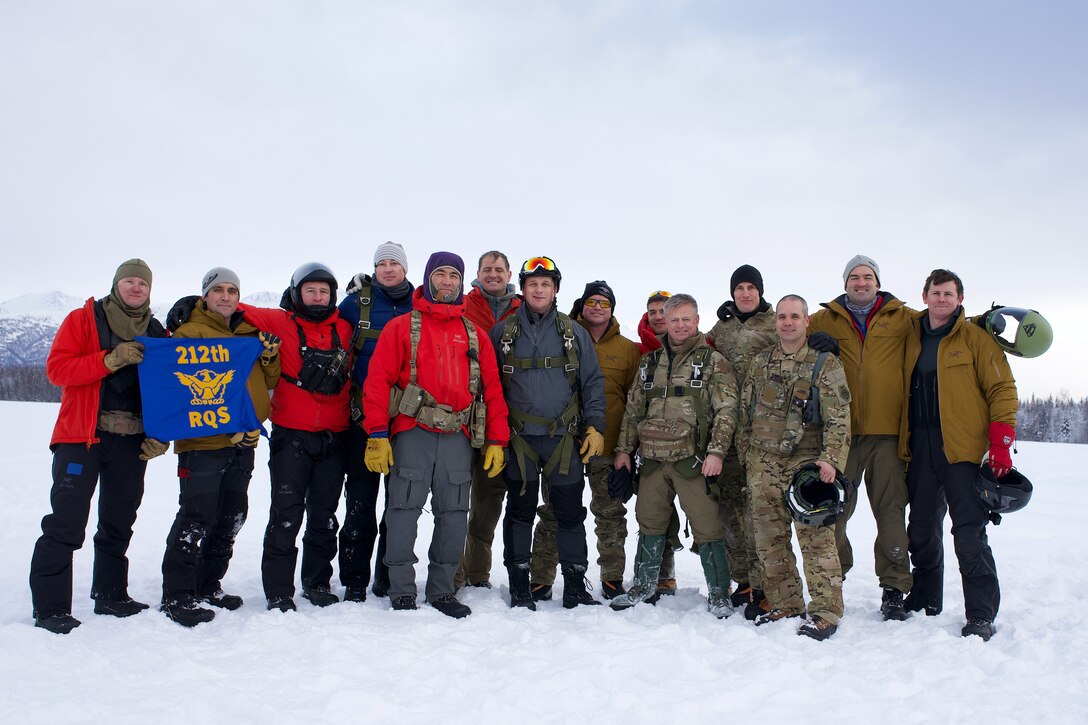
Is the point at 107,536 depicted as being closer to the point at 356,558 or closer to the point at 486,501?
the point at 356,558

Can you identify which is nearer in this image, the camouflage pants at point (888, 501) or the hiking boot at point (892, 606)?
the hiking boot at point (892, 606)

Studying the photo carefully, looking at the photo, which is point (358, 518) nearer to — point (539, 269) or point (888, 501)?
point (539, 269)

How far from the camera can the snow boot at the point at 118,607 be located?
496cm

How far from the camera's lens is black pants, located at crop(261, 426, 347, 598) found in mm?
5324

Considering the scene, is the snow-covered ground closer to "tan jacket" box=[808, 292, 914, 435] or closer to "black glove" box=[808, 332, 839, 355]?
"tan jacket" box=[808, 292, 914, 435]

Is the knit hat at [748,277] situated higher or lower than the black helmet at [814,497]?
higher

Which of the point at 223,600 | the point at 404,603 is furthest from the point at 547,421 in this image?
the point at 223,600

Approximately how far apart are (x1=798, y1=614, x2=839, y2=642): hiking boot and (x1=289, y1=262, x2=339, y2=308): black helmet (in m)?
4.50

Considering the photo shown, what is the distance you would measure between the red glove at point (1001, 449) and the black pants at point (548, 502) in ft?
10.2

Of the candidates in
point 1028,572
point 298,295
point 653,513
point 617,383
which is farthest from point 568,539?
point 1028,572

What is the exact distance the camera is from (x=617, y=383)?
6.42m

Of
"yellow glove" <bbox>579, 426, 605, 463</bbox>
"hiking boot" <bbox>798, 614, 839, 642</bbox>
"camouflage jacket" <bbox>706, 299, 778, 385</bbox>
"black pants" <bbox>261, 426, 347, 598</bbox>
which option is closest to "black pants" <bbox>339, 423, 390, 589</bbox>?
"black pants" <bbox>261, 426, 347, 598</bbox>

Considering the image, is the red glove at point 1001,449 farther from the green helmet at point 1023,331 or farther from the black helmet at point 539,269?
the black helmet at point 539,269

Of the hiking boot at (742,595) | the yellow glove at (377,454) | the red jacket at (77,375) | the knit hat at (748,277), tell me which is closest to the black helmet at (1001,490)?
the hiking boot at (742,595)
